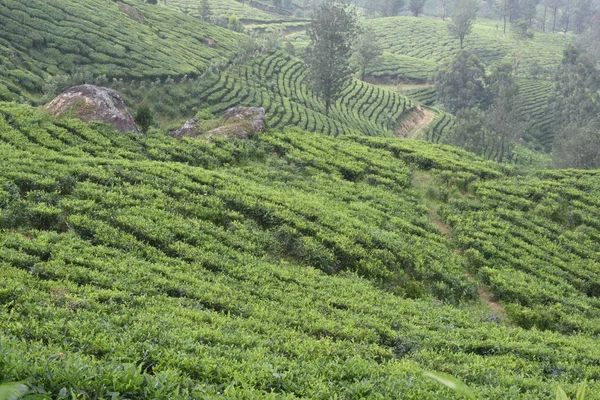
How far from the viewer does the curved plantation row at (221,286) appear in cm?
516

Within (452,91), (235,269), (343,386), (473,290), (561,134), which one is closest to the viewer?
(343,386)

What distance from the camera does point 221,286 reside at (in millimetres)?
8188

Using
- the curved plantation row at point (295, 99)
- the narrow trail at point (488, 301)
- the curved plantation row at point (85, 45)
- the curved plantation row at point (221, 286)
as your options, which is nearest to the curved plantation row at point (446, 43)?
the curved plantation row at point (295, 99)

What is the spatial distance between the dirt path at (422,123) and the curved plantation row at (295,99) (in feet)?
7.96

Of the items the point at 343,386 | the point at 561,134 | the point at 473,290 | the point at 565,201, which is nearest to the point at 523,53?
the point at 561,134

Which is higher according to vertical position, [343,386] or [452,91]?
[452,91]

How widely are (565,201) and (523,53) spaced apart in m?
87.7

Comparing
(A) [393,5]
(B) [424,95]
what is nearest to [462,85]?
(B) [424,95]

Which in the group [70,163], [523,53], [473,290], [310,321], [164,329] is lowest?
[473,290]

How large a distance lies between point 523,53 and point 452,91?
3851 cm

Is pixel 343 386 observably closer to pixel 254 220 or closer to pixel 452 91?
pixel 254 220

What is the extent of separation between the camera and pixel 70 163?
11.8 meters

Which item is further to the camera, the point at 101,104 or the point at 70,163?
the point at 101,104

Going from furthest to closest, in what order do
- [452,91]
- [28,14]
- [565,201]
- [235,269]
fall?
1. [452,91]
2. [28,14]
3. [565,201]
4. [235,269]
